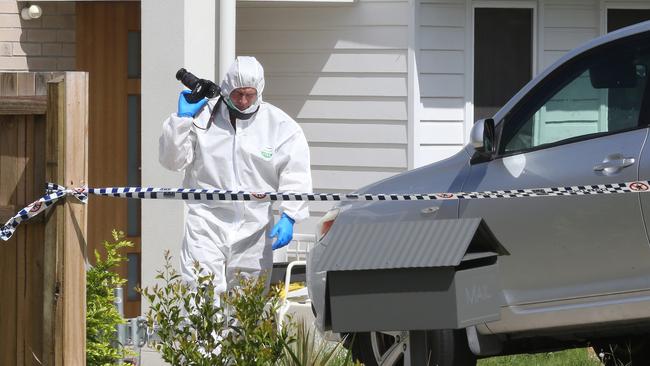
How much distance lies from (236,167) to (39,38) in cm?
419

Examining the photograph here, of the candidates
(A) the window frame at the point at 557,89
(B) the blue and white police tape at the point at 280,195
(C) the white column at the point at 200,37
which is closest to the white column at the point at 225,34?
(C) the white column at the point at 200,37

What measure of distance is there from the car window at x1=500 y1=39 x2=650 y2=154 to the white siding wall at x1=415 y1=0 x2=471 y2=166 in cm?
430

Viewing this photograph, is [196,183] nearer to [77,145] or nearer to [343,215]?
[343,215]

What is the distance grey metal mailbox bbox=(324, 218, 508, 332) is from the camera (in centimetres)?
487

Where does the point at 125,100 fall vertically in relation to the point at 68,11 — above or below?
below

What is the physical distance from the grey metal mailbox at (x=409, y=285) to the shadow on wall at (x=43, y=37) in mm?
6533

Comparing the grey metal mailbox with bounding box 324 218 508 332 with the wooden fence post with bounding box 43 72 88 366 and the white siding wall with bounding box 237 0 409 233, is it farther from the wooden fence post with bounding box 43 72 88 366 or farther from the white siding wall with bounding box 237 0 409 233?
the white siding wall with bounding box 237 0 409 233

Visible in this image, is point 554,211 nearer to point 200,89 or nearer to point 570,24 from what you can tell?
point 200,89

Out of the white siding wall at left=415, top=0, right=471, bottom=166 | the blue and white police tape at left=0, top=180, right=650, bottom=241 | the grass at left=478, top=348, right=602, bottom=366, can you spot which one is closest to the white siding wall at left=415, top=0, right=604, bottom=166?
the white siding wall at left=415, top=0, right=471, bottom=166

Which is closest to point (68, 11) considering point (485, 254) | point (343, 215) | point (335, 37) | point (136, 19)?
point (136, 19)

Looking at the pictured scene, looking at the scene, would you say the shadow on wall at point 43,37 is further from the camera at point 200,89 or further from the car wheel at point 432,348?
the car wheel at point 432,348

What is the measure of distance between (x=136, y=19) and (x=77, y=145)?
594 cm

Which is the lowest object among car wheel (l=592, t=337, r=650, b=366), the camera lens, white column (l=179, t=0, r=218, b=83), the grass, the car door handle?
the grass

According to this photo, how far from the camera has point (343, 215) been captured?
22.6 feet
